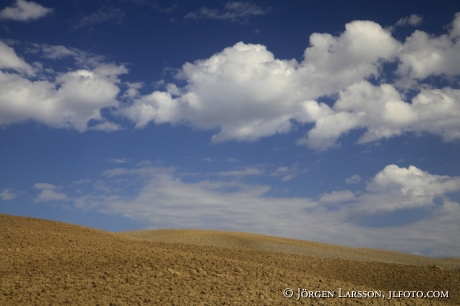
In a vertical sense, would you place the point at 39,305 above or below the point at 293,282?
below

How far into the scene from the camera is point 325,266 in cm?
1898

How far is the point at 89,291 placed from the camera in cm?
1186

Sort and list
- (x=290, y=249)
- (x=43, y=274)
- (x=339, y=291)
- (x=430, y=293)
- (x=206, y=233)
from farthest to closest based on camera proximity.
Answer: (x=206, y=233), (x=290, y=249), (x=430, y=293), (x=43, y=274), (x=339, y=291)

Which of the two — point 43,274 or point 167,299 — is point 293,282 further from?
point 43,274

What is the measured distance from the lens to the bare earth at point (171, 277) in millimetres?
11508

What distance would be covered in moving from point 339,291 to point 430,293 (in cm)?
570

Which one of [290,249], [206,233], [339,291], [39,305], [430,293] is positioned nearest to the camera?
[39,305]

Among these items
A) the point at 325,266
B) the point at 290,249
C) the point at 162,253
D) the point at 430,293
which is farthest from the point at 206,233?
the point at 430,293

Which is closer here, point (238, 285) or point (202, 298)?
point (202, 298)

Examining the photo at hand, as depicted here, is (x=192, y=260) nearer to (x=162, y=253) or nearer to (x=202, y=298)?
(x=162, y=253)

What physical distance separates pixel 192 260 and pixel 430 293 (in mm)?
9687

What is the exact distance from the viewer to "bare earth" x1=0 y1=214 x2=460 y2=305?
11508mm

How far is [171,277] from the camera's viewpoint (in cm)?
1280

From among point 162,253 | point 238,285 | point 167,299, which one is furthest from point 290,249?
point 167,299
